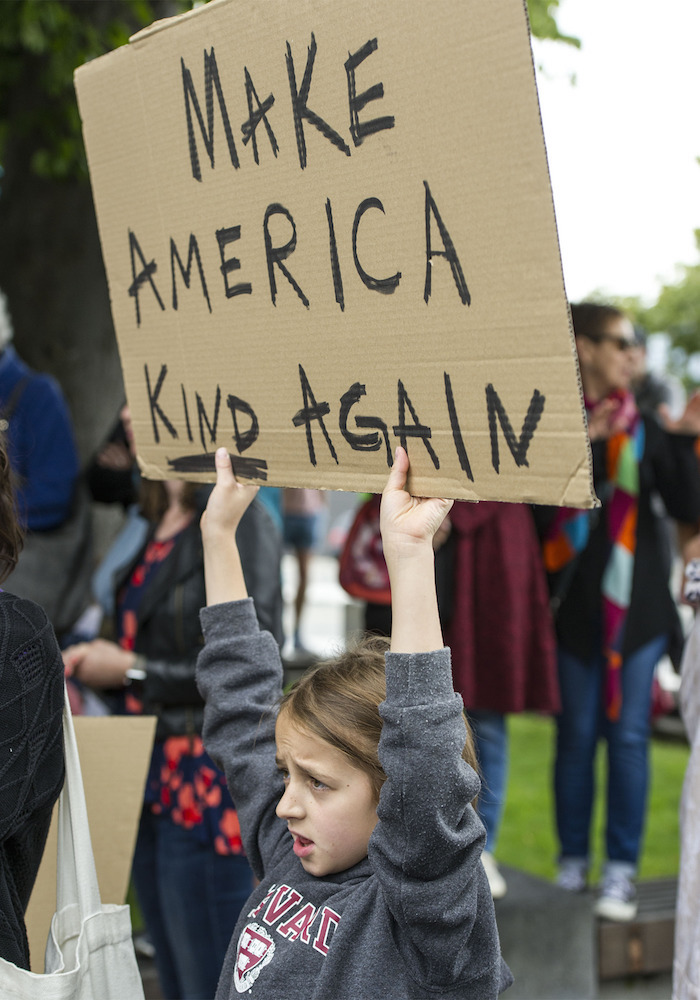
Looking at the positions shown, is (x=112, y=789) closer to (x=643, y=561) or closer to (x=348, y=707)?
(x=348, y=707)

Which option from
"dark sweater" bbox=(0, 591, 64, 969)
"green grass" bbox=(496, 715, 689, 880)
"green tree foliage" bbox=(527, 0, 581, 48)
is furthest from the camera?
"green grass" bbox=(496, 715, 689, 880)

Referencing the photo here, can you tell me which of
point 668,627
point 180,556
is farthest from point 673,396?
point 180,556

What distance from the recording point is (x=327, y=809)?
1.57 metres

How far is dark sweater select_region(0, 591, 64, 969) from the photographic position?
1.49 m

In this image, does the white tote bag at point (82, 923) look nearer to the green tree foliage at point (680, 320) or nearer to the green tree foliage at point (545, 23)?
the green tree foliage at point (545, 23)

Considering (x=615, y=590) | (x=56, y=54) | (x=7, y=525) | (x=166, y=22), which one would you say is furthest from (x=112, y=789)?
(x=56, y=54)

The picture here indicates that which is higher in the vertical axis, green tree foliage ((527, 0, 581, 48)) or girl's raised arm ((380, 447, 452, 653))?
green tree foliage ((527, 0, 581, 48))

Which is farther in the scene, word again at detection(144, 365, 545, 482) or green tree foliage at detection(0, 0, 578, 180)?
green tree foliage at detection(0, 0, 578, 180)

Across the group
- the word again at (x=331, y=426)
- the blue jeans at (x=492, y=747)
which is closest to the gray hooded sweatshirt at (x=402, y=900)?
the word again at (x=331, y=426)

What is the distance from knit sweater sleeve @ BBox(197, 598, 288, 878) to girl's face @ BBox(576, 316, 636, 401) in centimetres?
216

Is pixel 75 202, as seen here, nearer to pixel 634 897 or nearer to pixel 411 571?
pixel 634 897

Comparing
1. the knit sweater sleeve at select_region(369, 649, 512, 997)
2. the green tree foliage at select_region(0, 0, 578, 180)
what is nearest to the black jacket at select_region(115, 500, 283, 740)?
the knit sweater sleeve at select_region(369, 649, 512, 997)

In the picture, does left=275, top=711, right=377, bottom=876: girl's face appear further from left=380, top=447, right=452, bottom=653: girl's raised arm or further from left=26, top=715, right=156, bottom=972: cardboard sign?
left=26, top=715, right=156, bottom=972: cardboard sign

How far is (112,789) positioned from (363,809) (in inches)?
Result: 27.9
